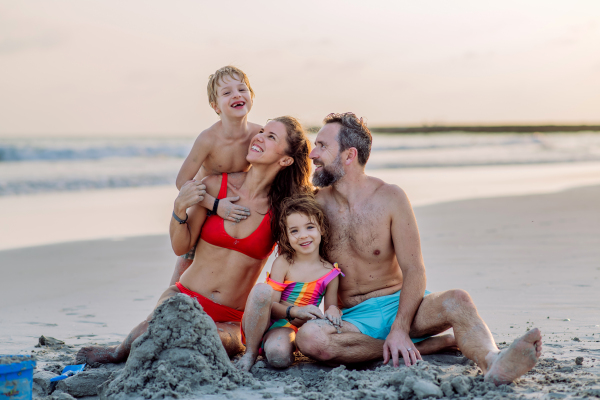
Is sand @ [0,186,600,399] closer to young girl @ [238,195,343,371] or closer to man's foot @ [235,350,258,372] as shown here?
man's foot @ [235,350,258,372]

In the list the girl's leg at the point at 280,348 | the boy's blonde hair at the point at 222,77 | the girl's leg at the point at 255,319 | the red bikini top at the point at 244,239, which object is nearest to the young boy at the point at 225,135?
the boy's blonde hair at the point at 222,77

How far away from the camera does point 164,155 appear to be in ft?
79.3

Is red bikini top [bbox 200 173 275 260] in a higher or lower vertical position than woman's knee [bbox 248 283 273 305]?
higher

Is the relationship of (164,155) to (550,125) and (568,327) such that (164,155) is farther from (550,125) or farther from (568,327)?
(550,125)

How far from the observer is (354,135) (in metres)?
4.21

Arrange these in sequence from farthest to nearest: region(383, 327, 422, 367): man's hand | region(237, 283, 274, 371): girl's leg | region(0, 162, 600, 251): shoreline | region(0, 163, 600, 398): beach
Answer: region(0, 162, 600, 251): shoreline → region(0, 163, 600, 398): beach → region(237, 283, 274, 371): girl's leg → region(383, 327, 422, 367): man's hand

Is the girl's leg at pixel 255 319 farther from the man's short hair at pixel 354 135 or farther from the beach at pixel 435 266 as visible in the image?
the man's short hair at pixel 354 135

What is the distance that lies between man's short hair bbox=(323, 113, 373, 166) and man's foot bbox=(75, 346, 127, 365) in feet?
6.72

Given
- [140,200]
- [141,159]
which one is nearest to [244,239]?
[140,200]

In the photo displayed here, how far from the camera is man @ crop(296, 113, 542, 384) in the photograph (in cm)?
382

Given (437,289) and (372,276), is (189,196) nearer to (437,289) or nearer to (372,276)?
(372,276)

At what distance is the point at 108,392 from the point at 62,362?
997mm

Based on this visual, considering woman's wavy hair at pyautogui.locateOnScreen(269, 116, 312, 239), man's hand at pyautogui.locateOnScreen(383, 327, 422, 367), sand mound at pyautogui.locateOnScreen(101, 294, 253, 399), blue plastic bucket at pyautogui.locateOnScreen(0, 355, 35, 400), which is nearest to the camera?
blue plastic bucket at pyautogui.locateOnScreen(0, 355, 35, 400)

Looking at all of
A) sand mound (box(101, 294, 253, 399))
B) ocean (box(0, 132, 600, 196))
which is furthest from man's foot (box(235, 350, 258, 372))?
ocean (box(0, 132, 600, 196))
